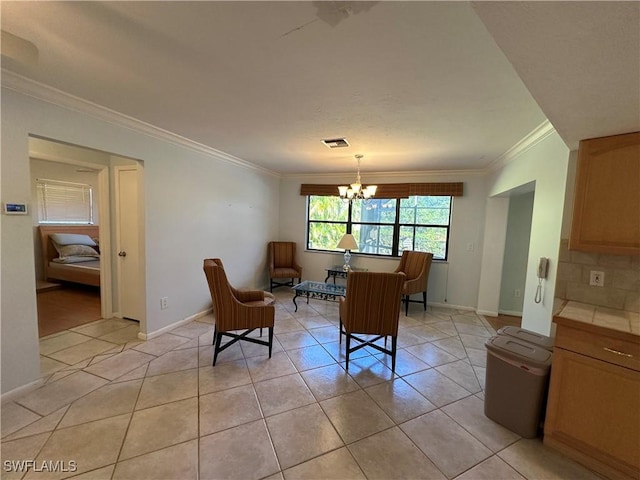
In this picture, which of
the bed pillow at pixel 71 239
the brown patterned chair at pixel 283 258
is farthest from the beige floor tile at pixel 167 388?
the bed pillow at pixel 71 239

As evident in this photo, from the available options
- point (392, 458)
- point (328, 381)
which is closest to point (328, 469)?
point (392, 458)

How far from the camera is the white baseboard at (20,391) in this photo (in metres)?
1.99

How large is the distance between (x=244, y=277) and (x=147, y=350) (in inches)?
82.8

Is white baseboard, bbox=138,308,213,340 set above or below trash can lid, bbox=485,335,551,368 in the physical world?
below

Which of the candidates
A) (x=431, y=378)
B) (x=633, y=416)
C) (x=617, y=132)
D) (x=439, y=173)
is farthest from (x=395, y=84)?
(x=439, y=173)

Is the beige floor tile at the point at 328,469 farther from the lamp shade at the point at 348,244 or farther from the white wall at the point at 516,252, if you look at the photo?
the white wall at the point at 516,252

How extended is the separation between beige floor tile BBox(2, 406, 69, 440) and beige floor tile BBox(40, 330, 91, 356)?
1156mm

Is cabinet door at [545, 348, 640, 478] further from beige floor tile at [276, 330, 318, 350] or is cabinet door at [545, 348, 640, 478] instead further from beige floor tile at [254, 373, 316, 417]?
beige floor tile at [276, 330, 318, 350]

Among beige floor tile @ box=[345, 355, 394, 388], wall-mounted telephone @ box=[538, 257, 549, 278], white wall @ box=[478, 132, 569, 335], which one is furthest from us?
beige floor tile @ box=[345, 355, 394, 388]

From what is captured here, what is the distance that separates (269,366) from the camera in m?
2.64

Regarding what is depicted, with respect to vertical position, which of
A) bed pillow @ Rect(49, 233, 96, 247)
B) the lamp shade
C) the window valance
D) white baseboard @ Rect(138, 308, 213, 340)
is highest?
the window valance

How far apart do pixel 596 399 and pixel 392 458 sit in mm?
1248

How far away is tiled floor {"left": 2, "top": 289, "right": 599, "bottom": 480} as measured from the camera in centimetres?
157

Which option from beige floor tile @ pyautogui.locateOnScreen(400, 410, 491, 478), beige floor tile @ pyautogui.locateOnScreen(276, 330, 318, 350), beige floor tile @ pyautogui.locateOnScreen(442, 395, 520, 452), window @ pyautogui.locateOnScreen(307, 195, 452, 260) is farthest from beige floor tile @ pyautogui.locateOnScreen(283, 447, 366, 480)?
window @ pyautogui.locateOnScreen(307, 195, 452, 260)
